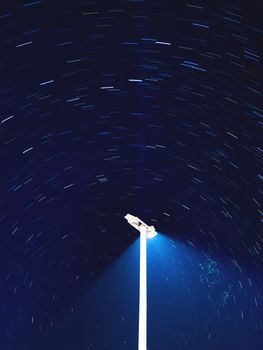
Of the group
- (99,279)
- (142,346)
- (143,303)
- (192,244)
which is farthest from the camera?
(99,279)

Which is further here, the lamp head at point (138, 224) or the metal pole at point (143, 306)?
the lamp head at point (138, 224)

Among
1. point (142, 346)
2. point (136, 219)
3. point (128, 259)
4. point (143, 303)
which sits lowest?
point (142, 346)

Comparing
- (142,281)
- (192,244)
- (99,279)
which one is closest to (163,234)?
(192,244)

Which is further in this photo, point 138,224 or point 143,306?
point 138,224

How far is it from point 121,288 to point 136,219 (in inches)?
350

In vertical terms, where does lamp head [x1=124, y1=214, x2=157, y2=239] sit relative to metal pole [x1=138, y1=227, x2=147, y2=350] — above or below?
above

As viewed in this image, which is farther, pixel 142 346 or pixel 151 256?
pixel 151 256

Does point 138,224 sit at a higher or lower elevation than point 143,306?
higher

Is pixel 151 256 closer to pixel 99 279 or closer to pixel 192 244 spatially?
pixel 99 279

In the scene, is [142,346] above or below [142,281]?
below

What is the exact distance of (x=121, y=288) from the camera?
2716 centimetres

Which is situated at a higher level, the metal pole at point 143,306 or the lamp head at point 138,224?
the lamp head at point 138,224

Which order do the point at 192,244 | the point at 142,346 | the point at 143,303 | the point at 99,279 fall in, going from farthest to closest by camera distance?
the point at 99,279 < the point at 192,244 < the point at 143,303 < the point at 142,346

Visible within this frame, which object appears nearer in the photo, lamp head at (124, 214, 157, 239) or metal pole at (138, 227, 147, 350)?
metal pole at (138, 227, 147, 350)
